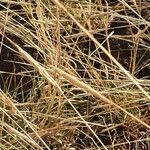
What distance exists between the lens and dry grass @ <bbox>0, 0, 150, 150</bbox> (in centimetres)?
98

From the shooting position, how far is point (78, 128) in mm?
1007

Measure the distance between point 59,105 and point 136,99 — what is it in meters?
0.19

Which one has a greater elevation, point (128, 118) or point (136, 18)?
point (136, 18)

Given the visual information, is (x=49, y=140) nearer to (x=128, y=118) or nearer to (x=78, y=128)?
(x=78, y=128)

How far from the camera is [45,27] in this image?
43.5 inches

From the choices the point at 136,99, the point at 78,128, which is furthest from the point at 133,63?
the point at 78,128

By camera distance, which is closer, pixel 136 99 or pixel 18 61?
pixel 136 99

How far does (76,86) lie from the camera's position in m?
0.93

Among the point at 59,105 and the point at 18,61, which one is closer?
the point at 59,105

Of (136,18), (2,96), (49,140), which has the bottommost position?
(49,140)

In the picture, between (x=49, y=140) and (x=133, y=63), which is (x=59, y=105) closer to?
(x=49, y=140)

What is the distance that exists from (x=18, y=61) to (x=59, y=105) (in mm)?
239

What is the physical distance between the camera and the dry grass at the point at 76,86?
0.98m

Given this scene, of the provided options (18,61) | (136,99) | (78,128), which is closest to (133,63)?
(136,99)
